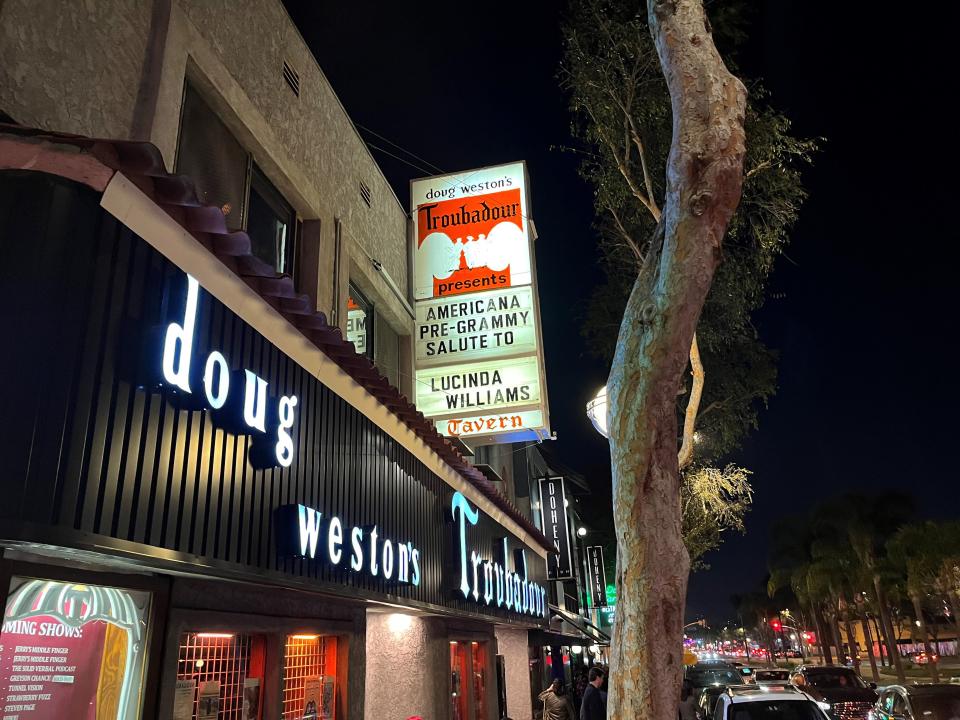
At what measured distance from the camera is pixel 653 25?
6254mm

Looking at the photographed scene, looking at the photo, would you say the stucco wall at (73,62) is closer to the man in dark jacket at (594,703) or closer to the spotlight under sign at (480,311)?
the spotlight under sign at (480,311)

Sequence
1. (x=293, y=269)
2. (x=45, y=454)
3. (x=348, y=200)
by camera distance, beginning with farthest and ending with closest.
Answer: (x=348, y=200)
(x=293, y=269)
(x=45, y=454)

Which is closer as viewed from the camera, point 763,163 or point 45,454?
point 45,454

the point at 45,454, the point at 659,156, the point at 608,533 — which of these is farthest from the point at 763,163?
the point at 608,533

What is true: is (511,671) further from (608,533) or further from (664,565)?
(608,533)

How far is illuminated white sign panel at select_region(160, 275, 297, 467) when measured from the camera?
416cm

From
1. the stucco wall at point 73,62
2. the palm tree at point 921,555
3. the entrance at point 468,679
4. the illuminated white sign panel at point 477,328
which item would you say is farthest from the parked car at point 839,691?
the palm tree at point 921,555

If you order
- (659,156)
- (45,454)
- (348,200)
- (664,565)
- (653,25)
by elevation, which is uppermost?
(659,156)

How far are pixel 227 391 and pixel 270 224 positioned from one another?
4512 mm

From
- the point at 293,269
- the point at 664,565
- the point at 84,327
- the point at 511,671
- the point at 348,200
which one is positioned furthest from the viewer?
the point at 511,671

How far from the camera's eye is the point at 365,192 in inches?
453

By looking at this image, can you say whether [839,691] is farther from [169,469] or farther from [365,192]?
[169,469]

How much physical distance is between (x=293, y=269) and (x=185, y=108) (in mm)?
2568

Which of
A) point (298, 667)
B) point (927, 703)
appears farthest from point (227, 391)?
point (927, 703)
